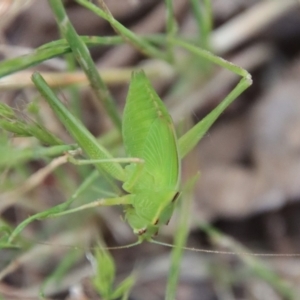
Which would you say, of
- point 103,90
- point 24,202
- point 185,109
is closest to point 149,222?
point 103,90

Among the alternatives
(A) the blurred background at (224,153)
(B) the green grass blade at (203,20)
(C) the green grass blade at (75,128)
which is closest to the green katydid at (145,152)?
→ (C) the green grass blade at (75,128)

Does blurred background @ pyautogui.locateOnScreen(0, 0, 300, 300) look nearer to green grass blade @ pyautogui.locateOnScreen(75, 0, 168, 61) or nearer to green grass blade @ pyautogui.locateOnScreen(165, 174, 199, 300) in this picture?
green grass blade @ pyautogui.locateOnScreen(165, 174, 199, 300)

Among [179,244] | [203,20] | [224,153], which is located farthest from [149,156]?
[224,153]

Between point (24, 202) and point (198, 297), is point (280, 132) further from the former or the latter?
point (24, 202)

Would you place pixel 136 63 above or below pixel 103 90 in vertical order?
below

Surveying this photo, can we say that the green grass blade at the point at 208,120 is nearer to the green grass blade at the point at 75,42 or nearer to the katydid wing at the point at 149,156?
the katydid wing at the point at 149,156

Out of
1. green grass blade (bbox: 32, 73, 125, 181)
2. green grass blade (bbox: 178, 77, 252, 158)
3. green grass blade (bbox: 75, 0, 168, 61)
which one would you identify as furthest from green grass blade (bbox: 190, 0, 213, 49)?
green grass blade (bbox: 32, 73, 125, 181)
